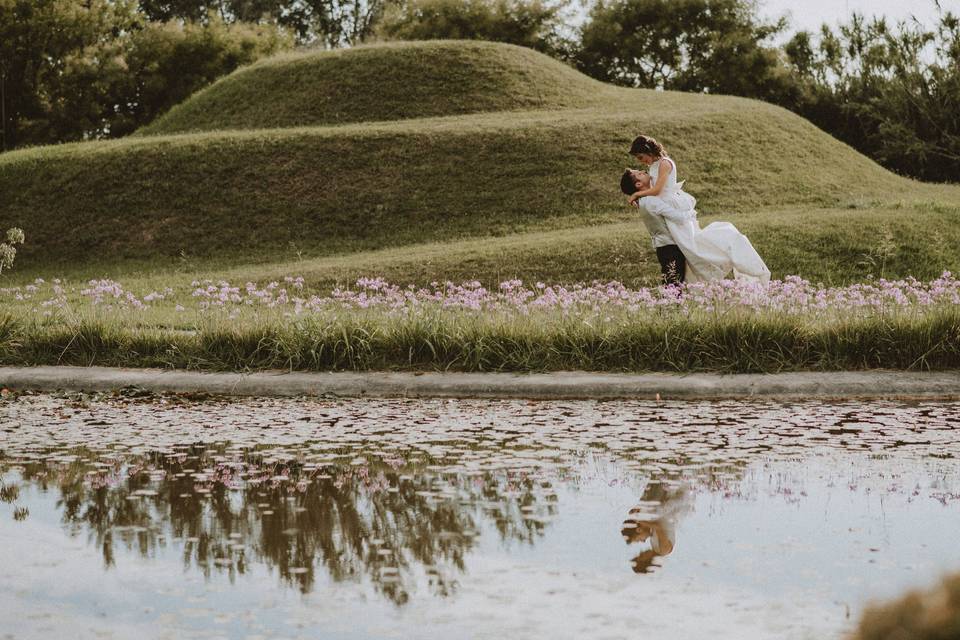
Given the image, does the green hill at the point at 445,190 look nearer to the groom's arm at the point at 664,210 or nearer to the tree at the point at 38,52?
the groom's arm at the point at 664,210

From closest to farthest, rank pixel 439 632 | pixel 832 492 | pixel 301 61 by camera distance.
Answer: pixel 439 632, pixel 832 492, pixel 301 61

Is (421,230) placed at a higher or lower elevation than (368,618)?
higher

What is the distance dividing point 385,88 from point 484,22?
14926 millimetres

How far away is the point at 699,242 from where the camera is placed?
39.7ft

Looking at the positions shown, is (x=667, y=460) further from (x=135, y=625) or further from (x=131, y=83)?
(x=131, y=83)

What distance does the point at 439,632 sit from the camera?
10.7 feet

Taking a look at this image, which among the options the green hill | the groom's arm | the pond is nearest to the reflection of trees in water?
the pond

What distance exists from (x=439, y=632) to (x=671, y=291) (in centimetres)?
649

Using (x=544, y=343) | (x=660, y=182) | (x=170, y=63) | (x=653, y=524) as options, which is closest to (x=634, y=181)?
(x=660, y=182)

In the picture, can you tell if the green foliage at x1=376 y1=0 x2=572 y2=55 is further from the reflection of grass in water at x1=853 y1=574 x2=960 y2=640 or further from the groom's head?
the reflection of grass in water at x1=853 y1=574 x2=960 y2=640

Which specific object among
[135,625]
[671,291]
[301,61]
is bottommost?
[135,625]

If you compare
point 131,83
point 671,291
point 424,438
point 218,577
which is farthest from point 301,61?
point 218,577

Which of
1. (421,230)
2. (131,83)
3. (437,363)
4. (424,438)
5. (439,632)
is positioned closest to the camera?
(439,632)

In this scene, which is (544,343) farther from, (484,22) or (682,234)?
(484,22)
